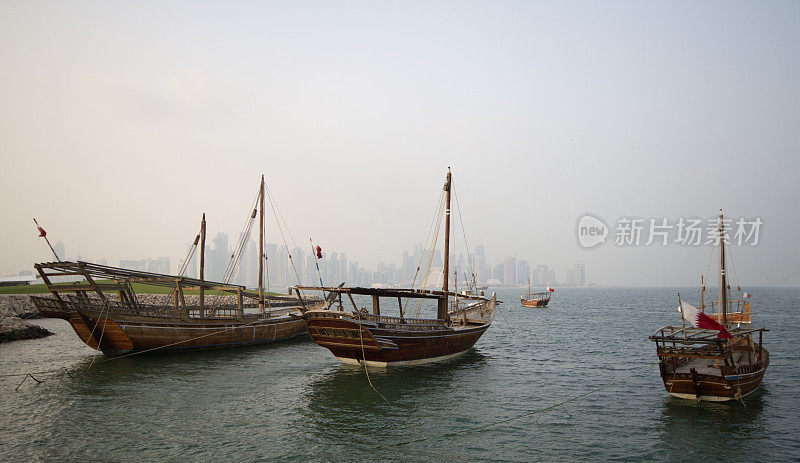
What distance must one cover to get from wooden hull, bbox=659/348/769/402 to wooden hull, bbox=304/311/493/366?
40.7 feet

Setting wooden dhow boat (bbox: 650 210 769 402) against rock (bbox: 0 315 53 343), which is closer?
wooden dhow boat (bbox: 650 210 769 402)

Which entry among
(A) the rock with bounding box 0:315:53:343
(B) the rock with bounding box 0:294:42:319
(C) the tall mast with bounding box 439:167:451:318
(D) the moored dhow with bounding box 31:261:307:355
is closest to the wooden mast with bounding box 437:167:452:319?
(C) the tall mast with bounding box 439:167:451:318

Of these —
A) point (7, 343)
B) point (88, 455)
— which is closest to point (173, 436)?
point (88, 455)

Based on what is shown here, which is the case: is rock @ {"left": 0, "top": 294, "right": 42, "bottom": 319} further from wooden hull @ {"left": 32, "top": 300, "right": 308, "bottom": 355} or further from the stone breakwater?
wooden hull @ {"left": 32, "top": 300, "right": 308, "bottom": 355}

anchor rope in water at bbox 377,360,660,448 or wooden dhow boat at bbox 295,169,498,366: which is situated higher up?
wooden dhow boat at bbox 295,169,498,366

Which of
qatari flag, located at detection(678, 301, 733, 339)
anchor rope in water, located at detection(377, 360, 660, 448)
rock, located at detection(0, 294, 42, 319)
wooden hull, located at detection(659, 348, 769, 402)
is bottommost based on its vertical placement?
anchor rope in water, located at detection(377, 360, 660, 448)

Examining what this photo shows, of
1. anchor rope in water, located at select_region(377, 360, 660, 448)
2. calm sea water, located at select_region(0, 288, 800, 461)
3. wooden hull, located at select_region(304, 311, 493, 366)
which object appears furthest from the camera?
wooden hull, located at select_region(304, 311, 493, 366)

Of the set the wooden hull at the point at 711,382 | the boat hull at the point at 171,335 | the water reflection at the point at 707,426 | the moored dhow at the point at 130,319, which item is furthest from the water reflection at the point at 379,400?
the boat hull at the point at 171,335

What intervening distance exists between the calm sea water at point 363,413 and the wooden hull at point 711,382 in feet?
1.56

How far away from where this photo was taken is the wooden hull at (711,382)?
1848 centimetres

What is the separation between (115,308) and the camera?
29.1 m

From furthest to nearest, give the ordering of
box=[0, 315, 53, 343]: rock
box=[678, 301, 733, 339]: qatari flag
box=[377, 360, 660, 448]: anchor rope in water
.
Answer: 1. box=[0, 315, 53, 343]: rock
2. box=[678, 301, 733, 339]: qatari flag
3. box=[377, 360, 660, 448]: anchor rope in water

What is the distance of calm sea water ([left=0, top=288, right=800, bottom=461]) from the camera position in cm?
1464

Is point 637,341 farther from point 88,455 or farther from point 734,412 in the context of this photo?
point 88,455
